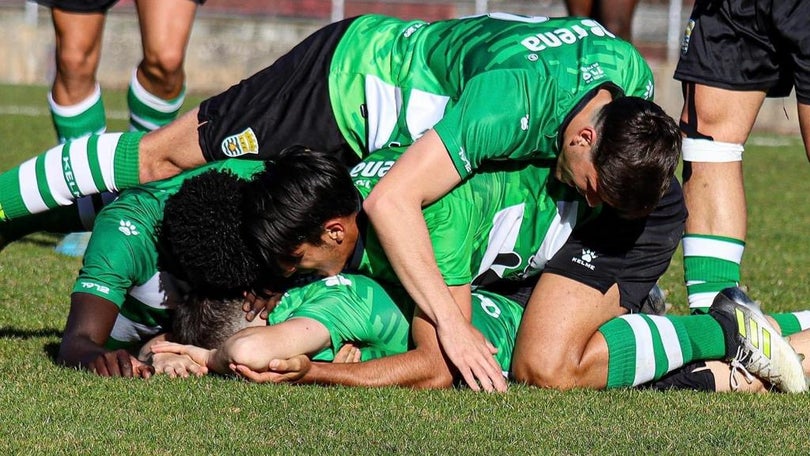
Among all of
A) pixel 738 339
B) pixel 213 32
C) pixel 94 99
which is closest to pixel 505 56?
pixel 738 339

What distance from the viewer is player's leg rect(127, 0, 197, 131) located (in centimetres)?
611

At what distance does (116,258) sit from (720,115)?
2275 mm

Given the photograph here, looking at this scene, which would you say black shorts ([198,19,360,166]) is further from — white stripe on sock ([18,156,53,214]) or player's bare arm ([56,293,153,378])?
player's bare arm ([56,293,153,378])

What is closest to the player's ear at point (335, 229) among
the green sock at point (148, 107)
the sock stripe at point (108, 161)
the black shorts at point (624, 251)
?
the black shorts at point (624, 251)

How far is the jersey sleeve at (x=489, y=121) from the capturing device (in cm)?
398

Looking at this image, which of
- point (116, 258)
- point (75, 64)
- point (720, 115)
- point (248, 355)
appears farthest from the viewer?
point (75, 64)

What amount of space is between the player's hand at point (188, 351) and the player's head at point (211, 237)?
0.18m

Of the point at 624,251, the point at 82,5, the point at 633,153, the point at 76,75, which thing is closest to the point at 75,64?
the point at 76,75

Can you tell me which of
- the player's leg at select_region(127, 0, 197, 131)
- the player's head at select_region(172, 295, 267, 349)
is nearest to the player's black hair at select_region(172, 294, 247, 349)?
the player's head at select_region(172, 295, 267, 349)

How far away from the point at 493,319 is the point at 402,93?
0.84 metres

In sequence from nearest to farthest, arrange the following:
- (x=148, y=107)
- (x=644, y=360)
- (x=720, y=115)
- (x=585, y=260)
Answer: (x=644, y=360) → (x=585, y=260) → (x=720, y=115) → (x=148, y=107)

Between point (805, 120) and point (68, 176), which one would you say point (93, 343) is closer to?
point (68, 176)

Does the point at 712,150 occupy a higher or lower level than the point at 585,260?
higher

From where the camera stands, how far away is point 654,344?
424cm
